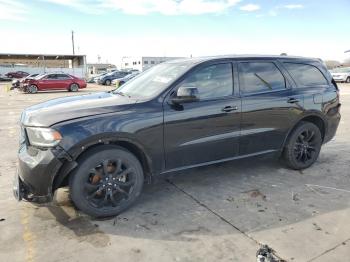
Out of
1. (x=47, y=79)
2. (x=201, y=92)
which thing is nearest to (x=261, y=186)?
(x=201, y=92)

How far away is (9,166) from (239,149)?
147 inches

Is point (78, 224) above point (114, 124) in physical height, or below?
below

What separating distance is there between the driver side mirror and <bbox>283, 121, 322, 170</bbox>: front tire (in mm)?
2015

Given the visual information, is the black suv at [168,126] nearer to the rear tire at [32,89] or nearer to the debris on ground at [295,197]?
the debris on ground at [295,197]

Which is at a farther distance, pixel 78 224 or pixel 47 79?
pixel 47 79

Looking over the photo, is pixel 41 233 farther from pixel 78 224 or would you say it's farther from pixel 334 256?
pixel 334 256

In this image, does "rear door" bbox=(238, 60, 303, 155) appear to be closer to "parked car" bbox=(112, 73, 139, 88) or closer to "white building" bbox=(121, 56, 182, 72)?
"parked car" bbox=(112, 73, 139, 88)

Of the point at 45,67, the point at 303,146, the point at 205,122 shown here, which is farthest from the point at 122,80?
the point at 45,67

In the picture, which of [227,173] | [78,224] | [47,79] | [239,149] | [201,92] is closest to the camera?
[78,224]

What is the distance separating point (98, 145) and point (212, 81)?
1.67 meters

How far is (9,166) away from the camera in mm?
5750

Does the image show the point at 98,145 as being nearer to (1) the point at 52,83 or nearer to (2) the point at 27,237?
(2) the point at 27,237

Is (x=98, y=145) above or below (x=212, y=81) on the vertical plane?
below

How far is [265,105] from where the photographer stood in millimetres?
4828
